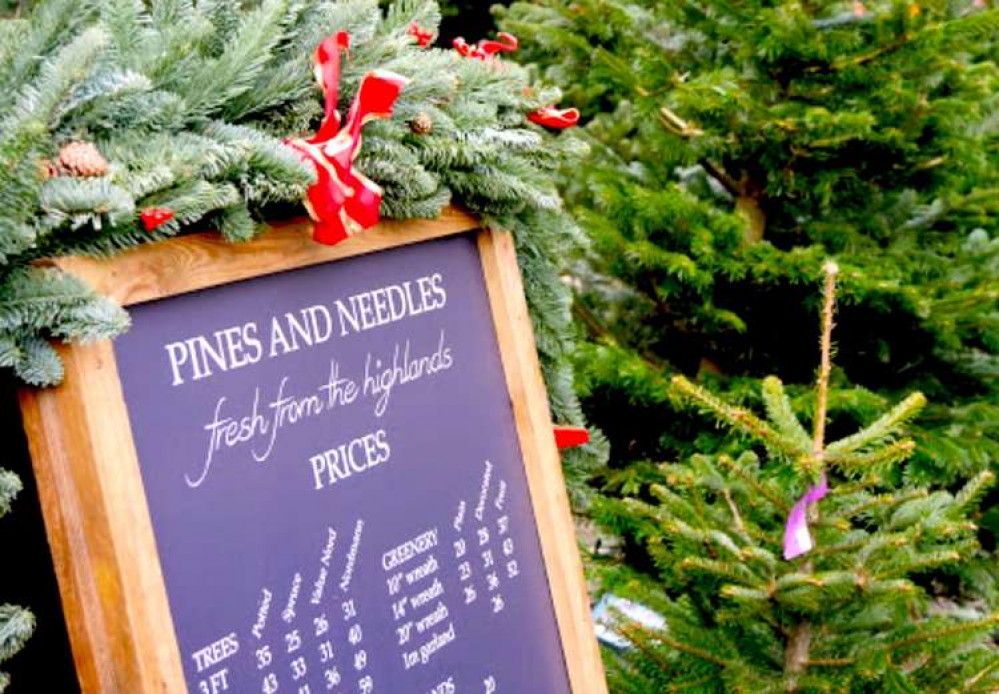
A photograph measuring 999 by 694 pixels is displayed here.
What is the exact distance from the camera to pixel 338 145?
5.61 feet

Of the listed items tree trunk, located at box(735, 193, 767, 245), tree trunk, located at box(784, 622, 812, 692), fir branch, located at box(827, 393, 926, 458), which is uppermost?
tree trunk, located at box(735, 193, 767, 245)

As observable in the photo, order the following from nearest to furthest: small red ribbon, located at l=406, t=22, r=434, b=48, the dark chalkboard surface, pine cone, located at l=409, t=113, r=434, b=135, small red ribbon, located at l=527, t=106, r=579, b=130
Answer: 1. the dark chalkboard surface
2. pine cone, located at l=409, t=113, r=434, b=135
3. small red ribbon, located at l=406, t=22, r=434, b=48
4. small red ribbon, located at l=527, t=106, r=579, b=130

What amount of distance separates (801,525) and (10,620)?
55.8 inches

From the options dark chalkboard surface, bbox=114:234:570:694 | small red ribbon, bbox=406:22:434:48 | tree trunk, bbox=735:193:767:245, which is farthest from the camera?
tree trunk, bbox=735:193:767:245

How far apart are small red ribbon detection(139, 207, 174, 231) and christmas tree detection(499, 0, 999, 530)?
201 cm

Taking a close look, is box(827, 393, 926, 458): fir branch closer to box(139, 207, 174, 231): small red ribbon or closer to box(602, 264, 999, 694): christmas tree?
box(602, 264, 999, 694): christmas tree

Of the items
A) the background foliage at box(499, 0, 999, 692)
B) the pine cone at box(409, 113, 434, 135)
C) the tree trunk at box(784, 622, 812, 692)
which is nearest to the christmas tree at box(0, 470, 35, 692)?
the pine cone at box(409, 113, 434, 135)

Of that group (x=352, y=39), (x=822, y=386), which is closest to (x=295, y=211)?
(x=352, y=39)

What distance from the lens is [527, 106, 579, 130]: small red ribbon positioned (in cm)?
236

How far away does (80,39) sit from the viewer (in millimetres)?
1395

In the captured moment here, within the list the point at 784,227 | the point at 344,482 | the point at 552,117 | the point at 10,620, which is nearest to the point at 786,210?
the point at 784,227

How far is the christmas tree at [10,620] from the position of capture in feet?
4.72

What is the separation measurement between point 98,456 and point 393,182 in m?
0.67

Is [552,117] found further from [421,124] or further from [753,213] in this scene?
[753,213]
